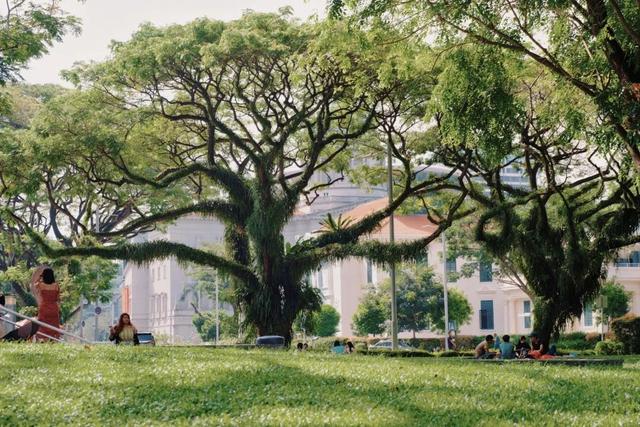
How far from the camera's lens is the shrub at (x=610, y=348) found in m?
41.2

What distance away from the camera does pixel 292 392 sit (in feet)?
44.3

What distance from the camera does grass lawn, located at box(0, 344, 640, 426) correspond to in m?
11.6

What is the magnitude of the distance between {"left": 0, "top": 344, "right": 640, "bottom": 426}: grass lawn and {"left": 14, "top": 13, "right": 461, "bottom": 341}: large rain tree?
56.4 feet

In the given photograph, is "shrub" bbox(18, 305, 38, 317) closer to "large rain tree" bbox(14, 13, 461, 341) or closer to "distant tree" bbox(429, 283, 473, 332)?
"large rain tree" bbox(14, 13, 461, 341)

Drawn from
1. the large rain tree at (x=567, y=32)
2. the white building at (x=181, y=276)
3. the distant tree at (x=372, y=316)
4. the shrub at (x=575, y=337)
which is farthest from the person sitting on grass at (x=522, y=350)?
the white building at (x=181, y=276)

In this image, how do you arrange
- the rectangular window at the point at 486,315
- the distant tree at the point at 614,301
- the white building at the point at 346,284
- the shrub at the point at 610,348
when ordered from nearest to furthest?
1. the shrub at the point at 610,348
2. the distant tree at the point at 614,301
3. the white building at the point at 346,284
4. the rectangular window at the point at 486,315

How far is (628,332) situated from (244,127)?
17.0 meters

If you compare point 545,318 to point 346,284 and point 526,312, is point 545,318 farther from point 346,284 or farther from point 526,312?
point 346,284

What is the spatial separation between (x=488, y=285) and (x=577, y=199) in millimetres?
51934

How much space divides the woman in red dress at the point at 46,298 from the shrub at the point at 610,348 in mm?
22769

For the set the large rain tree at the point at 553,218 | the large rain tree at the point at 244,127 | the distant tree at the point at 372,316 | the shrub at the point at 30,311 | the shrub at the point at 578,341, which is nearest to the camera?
the large rain tree at the point at 553,218

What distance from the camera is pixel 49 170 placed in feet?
125

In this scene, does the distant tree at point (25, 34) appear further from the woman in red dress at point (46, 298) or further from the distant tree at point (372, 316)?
the distant tree at point (372, 316)

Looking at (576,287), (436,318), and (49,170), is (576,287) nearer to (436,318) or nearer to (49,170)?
(49,170)
